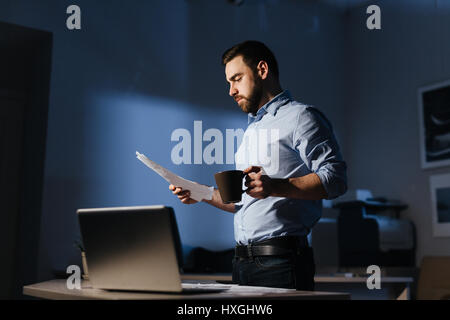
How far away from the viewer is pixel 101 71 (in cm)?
344

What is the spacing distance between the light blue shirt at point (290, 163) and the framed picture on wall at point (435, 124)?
2585 millimetres

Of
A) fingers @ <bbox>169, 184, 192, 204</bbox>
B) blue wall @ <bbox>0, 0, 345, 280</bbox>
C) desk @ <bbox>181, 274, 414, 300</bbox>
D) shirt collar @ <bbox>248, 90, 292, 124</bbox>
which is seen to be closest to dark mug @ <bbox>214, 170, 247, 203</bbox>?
fingers @ <bbox>169, 184, 192, 204</bbox>

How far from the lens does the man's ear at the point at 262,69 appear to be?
1774 mm

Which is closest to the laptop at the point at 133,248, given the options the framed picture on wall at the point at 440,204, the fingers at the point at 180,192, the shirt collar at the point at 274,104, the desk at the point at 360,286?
the fingers at the point at 180,192

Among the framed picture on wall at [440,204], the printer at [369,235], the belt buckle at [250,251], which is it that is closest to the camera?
the belt buckle at [250,251]

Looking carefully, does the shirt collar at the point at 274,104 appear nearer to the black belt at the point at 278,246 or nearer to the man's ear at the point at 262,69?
the man's ear at the point at 262,69

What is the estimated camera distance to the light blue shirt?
153cm

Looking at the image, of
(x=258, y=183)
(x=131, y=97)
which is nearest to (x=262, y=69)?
(x=258, y=183)

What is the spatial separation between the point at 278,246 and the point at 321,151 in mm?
316

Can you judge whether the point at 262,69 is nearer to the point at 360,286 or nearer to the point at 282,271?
the point at 282,271

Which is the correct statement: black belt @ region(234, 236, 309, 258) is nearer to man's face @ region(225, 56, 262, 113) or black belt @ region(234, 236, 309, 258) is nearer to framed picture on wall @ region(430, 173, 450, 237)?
man's face @ region(225, 56, 262, 113)

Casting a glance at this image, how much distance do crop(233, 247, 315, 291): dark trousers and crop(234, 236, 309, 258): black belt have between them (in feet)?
0.04

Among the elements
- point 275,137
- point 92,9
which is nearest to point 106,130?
point 92,9
